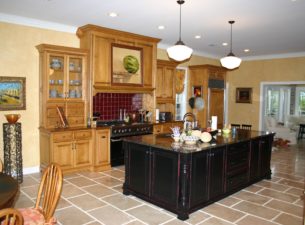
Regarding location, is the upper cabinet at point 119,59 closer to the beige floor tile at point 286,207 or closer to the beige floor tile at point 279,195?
the beige floor tile at point 279,195

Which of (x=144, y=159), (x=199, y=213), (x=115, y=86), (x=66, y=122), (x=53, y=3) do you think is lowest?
(x=199, y=213)

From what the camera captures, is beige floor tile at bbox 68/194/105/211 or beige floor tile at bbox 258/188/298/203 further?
beige floor tile at bbox 258/188/298/203

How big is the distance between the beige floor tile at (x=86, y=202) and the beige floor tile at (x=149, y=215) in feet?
1.65

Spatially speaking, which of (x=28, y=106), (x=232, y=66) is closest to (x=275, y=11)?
(x=232, y=66)

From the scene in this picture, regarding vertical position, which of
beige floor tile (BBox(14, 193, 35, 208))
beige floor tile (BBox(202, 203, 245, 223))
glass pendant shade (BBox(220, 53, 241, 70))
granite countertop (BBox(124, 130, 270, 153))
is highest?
glass pendant shade (BBox(220, 53, 241, 70))

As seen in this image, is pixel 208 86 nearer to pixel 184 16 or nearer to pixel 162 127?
pixel 162 127

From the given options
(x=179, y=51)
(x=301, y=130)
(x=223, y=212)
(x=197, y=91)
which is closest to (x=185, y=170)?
(x=223, y=212)

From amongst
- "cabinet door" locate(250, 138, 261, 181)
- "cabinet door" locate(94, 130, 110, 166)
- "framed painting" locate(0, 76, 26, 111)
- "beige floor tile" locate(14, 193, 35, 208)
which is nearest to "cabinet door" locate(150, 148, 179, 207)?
"beige floor tile" locate(14, 193, 35, 208)

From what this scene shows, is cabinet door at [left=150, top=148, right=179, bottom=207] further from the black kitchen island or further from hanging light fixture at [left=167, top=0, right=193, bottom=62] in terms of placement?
hanging light fixture at [left=167, top=0, right=193, bottom=62]

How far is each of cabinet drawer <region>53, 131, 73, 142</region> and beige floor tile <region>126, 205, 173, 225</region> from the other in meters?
2.12

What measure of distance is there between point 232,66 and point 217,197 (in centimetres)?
227

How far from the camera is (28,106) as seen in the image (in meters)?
5.26

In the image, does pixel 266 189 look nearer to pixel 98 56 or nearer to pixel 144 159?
pixel 144 159

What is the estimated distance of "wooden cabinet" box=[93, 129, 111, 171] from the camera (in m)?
5.50
